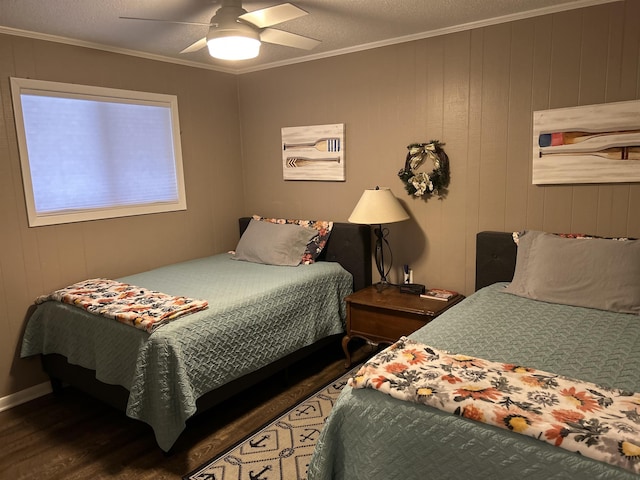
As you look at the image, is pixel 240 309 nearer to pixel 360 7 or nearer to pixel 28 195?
pixel 28 195

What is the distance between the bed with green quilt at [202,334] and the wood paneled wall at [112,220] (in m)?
0.20

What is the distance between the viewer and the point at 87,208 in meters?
3.34

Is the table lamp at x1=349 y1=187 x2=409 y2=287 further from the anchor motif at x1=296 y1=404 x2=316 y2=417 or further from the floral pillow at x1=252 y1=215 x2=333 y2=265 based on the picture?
the anchor motif at x1=296 y1=404 x2=316 y2=417

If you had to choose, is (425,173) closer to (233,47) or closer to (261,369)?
(233,47)

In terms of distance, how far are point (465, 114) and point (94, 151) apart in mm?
2568

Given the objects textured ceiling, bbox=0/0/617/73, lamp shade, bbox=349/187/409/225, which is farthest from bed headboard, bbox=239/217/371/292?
textured ceiling, bbox=0/0/617/73

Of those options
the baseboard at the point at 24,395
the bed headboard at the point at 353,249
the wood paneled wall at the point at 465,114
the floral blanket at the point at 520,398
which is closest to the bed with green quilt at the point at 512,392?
the floral blanket at the point at 520,398

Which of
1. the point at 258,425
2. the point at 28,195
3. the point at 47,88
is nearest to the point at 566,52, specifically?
the point at 258,425

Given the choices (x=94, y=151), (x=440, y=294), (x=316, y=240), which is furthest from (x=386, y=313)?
(x=94, y=151)

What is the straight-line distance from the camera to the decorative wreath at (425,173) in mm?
3291

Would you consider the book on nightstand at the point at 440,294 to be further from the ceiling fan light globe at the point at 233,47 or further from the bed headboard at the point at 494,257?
the ceiling fan light globe at the point at 233,47

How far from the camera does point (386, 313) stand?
3.13 m

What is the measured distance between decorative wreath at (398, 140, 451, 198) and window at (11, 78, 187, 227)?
183cm

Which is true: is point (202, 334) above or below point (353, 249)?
below
